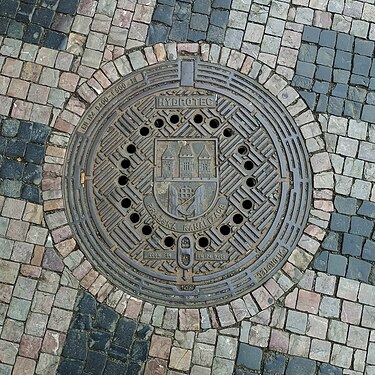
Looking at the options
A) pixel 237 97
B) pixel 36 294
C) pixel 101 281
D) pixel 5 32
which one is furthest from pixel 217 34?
pixel 36 294

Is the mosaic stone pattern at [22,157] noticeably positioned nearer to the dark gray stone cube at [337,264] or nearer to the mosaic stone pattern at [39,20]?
the mosaic stone pattern at [39,20]

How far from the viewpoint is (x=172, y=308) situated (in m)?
3.71

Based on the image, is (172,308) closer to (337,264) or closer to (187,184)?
(187,184)

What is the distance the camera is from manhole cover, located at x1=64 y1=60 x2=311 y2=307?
3.75 metres

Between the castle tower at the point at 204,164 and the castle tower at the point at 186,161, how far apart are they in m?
0.06

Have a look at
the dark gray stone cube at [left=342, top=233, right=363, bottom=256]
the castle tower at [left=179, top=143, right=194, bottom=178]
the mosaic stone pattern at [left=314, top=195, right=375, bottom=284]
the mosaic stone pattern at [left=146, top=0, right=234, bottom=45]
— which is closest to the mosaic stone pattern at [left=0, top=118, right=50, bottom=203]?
the castle tower at [left=179, top=143, right=194, bottom=178]

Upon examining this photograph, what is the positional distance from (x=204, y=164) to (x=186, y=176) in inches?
6.4

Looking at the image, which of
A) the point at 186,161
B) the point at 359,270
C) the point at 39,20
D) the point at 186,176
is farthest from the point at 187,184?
the point at 39,20

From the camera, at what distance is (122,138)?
3898 millimetres

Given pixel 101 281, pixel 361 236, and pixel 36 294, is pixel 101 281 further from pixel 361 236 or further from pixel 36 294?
pixel 361 236

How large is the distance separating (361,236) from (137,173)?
1.71 m

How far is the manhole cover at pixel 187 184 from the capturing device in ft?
12.3

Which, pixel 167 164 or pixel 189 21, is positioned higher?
pixel 189 21

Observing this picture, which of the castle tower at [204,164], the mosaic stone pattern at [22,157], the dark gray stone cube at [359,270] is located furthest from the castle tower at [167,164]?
the dark gray stone cube at [359,270]
